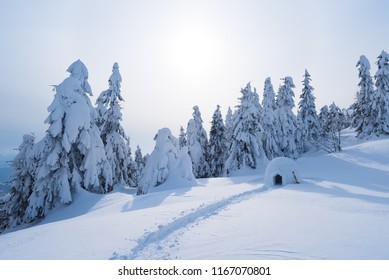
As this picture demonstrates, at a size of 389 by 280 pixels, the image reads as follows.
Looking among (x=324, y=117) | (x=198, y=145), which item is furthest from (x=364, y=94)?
(x=198, y=145)

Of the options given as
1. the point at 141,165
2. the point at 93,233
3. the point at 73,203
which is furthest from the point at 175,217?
the point at 141,165

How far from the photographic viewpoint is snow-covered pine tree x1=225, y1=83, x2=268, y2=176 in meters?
33.3

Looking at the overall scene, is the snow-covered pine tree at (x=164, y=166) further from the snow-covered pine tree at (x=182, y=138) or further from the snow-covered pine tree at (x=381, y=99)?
the snow-covered pine tree at (x=381, y=99)

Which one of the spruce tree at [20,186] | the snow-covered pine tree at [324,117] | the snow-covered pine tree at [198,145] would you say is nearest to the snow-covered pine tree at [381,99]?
the snow-covered pine tree at [324,117]

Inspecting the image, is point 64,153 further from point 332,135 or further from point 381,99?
point 381,99

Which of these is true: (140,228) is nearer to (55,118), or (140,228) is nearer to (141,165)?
(55,118)

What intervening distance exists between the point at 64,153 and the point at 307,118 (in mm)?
36832

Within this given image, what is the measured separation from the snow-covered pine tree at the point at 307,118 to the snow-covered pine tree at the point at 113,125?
2874 centimetres

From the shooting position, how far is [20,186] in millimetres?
21328

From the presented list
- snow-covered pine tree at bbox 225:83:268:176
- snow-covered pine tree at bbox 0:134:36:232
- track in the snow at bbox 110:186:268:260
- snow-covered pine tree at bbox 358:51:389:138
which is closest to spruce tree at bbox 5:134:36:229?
snow-covered pine tree at bbox 0:134:36:232

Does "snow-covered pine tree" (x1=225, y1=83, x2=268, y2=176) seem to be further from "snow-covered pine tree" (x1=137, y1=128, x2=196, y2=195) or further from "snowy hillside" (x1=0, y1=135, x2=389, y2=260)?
"snowy hillside" (x1=0, y1=135, x2=389, y2=260)

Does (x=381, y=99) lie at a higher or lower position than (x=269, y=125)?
higher

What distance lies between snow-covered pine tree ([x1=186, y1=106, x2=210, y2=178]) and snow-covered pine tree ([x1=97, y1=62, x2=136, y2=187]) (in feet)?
47.3

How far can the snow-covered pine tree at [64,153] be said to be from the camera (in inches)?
752
